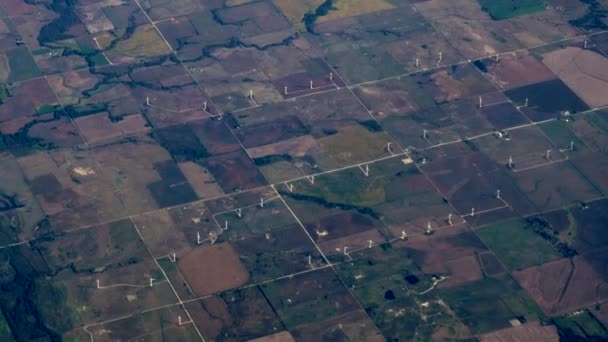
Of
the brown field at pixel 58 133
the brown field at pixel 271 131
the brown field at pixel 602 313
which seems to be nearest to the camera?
the brown field at pixel 602 313

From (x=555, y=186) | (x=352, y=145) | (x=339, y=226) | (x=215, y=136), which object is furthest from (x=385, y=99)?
(x=339, y=226)

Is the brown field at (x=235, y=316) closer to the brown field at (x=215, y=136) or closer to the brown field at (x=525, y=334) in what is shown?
the brown field at (x=525, y=334)

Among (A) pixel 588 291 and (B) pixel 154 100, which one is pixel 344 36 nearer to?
(B) pixel 154 100

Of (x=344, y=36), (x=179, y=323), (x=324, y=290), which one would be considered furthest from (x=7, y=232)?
(x=344, y=36)

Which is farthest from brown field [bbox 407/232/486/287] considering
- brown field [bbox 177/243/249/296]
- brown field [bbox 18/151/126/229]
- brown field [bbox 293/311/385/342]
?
brown field [bbox 18/151/126/229]

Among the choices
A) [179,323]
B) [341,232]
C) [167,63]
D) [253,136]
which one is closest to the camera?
[179,323]

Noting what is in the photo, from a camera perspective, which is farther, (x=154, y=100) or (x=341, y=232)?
(x=154, y=100)

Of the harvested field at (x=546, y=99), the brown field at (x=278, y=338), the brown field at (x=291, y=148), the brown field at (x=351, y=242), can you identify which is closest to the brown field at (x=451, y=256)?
the brown field at (x=351, y=242)
